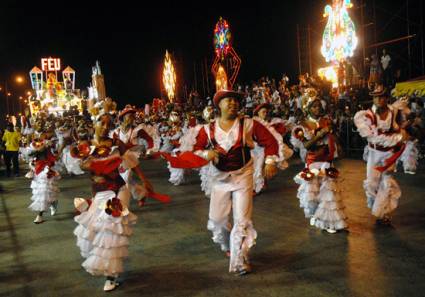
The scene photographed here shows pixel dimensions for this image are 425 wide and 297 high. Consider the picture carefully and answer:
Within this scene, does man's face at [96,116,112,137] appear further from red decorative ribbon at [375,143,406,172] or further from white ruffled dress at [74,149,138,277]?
red decorative ribbon at [375,143,406,172]

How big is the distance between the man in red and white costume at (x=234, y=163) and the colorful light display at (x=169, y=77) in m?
39.8

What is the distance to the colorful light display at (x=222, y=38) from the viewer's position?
1244 inches

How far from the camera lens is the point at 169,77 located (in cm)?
4641

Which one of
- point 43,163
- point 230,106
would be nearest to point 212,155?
point 230,106

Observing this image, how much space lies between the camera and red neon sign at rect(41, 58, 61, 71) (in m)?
65.6

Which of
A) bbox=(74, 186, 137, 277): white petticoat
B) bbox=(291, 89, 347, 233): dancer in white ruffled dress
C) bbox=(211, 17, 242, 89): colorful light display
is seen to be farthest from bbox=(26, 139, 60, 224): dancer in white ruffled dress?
bbox=(211, 17, 242, 89): colorful light display

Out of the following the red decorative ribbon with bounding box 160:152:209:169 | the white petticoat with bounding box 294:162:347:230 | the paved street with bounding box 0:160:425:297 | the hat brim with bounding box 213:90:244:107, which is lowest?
the paved street with bounding box 0:160:425:297

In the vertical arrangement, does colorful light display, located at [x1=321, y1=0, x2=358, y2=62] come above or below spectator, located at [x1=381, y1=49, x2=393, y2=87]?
above

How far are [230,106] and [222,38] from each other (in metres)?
28.0

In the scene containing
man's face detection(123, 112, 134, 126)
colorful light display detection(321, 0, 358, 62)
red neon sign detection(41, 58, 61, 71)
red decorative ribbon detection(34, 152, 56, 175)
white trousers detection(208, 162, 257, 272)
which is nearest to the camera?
white trousers detection(208, 162, 257, 272)

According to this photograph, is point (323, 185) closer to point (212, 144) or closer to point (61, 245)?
point (212, 144)

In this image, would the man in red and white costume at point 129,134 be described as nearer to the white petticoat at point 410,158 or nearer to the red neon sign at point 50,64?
the white petticoat at point 410,158

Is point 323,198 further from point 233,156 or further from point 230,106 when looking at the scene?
point 230,106

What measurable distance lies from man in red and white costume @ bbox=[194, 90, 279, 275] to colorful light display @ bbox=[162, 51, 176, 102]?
39.8 meters
